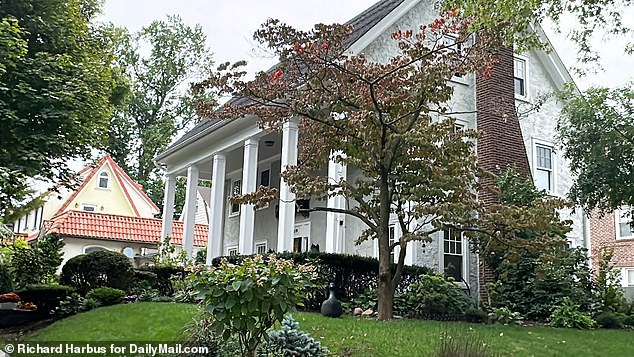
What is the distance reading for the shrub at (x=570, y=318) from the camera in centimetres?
1077

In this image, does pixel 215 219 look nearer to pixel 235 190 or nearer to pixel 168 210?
pixel 168 210

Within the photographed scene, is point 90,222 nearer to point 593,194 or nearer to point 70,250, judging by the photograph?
point 70,250

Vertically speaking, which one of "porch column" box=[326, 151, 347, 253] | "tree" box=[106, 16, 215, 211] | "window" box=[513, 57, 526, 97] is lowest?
"porch column" box=[326, 151, 347, 253]

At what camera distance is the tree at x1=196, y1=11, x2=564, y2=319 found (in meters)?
9.23

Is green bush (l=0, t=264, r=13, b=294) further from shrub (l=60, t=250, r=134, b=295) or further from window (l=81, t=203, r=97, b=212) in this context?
window (l=81, t=203, r=97, b=212)

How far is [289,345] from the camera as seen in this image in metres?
6.66

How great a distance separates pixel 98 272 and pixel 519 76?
1246 centimetres

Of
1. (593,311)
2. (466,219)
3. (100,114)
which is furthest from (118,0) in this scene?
(593,311)

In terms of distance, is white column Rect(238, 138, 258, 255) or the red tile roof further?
the red tile roof

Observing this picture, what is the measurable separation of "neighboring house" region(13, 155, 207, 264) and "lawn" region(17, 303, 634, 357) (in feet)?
33.8

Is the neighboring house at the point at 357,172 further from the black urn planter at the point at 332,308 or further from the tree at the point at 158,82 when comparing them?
the tree at the point at 158,82

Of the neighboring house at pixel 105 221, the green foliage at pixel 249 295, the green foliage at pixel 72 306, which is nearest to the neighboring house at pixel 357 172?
the green foliage at pixel 72 306

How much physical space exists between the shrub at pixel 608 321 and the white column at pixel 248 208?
300 inches

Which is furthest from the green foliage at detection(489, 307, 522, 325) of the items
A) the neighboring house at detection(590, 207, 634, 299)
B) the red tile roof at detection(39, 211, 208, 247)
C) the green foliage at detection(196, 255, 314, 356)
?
the red tile roof at detection(39, 211, 208, 247)
